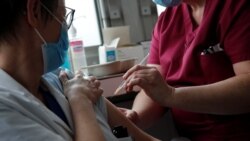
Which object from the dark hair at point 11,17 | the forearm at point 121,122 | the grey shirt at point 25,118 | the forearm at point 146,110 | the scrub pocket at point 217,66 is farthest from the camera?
the forearm at point 146,110

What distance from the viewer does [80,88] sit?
114 centimetres

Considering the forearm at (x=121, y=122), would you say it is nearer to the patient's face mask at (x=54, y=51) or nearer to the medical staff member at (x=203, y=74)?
the medical staff member at (x=203, y=74)

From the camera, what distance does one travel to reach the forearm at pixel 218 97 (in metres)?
1.36

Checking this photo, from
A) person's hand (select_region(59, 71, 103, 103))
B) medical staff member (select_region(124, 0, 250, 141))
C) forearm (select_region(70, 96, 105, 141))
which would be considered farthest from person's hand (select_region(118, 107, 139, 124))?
forearm (select_region(70, 96, 105, 141))

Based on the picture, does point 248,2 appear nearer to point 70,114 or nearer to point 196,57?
point 196,57

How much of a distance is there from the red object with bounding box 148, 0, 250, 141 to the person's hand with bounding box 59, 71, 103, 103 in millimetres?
455

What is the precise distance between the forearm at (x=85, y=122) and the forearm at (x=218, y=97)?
1.39ft

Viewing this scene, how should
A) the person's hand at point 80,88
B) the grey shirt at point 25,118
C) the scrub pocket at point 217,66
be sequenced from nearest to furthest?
the grey shirt at point 25,118, the person's hand at point 80,88, the scrub pocket at point 217,66

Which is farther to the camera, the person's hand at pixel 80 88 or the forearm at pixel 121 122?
the forearm at pixel 121 122

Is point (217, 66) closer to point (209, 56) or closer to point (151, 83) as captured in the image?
point (209, 56)

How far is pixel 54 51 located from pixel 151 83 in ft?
1.38

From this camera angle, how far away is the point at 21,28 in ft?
3.31

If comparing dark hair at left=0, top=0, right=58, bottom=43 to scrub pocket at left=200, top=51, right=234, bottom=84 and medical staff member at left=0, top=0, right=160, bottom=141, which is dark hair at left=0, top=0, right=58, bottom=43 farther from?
scrub pocket at left=200, top=51, right=234, bottom=84

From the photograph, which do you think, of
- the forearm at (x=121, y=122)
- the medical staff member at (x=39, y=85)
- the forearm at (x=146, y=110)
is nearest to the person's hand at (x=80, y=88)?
the medical staff member at (x=39, y=85)
